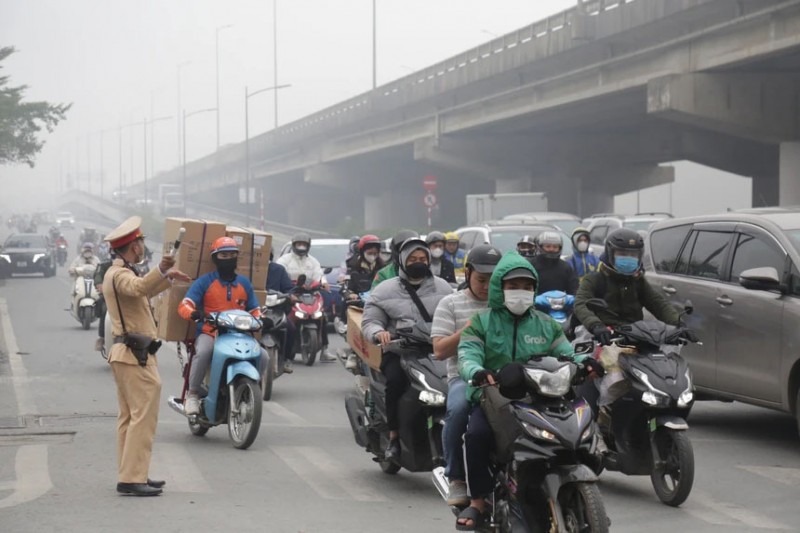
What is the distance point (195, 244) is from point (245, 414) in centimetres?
189

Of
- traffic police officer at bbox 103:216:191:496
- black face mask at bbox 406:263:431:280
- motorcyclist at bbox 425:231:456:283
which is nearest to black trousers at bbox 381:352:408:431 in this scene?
black face mask at bbox 406:263:431:280

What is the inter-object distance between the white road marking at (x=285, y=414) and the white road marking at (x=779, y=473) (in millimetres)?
4161

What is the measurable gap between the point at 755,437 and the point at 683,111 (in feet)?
81.6

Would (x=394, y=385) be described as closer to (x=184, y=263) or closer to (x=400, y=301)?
(x=400, y=301)

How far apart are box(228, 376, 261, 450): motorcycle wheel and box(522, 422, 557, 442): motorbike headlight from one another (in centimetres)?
483

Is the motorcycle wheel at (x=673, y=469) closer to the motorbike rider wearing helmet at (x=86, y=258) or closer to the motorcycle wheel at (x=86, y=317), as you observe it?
the motorbike rider wearing helmet at (x=86, y=258)

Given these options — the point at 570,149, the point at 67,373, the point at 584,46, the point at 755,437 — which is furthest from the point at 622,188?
the point at 755,437

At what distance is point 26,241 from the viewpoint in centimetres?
5475

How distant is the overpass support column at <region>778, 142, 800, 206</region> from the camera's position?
3766 cm

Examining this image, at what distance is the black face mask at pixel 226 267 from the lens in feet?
38.5

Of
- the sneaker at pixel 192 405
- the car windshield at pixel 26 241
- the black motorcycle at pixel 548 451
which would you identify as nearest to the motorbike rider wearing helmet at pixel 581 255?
the sneaker at pixel 192 405

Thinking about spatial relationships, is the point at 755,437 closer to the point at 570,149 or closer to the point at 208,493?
the point at 208,493

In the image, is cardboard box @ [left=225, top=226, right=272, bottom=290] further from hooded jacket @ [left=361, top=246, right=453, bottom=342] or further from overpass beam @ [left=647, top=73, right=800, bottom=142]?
overpass beam @ [left=647, top=73, right=800, bottom=142]

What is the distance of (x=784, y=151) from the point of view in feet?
124
